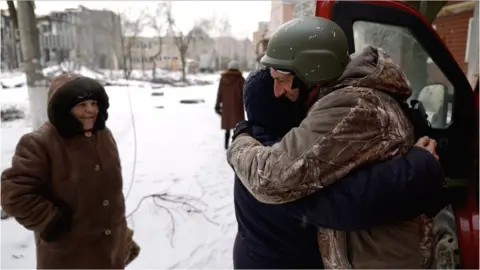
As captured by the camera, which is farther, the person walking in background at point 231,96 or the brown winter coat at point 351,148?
the person walking in background at point 231,96

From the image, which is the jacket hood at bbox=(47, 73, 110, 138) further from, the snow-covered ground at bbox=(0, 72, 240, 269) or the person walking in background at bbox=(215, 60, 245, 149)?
the person walking in background at bbox=(215, 60, 245, 149)

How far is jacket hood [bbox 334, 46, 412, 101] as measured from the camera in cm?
99

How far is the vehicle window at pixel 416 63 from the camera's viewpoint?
6.29 ft

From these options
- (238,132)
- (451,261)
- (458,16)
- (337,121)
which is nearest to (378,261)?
(337,121)

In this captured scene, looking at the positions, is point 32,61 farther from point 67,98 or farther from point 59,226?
point 59,226

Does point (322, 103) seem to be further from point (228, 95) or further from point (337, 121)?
point (228, 95)

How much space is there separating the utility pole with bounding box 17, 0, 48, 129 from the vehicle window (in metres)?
3.40

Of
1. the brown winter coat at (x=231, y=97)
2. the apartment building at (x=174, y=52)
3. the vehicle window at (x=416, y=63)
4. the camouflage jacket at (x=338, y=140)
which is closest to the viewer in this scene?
the camouflage jacket at (x=338, y=140)

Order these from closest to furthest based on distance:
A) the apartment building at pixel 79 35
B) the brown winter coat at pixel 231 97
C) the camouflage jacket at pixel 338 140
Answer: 1. the camouflage jacket at pixel 338 140
2. the apartment building at pixel 79 35
3. the brown winter coat at pixel 231 97

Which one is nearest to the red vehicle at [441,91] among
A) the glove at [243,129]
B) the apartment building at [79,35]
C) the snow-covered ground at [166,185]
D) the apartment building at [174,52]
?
the glove at [243,129]

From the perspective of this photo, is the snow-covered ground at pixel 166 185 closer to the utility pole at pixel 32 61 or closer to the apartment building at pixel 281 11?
the utility pole at pixel 32 61

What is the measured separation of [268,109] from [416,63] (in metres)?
1.31

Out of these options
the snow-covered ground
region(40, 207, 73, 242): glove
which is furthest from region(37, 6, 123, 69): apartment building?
region(40, 207, 73, 242): glove

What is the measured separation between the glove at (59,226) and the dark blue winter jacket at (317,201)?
887 mm
